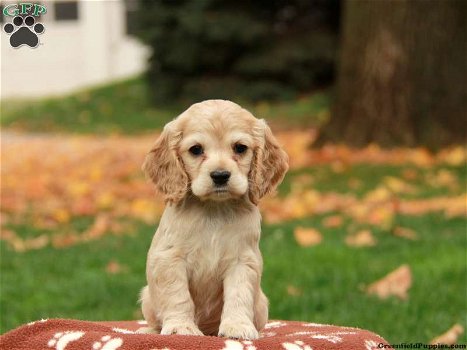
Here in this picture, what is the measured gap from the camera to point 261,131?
353 cm

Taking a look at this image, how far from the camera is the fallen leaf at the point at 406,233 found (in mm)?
7568

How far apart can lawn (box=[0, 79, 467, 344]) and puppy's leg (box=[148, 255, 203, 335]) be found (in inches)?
86.3

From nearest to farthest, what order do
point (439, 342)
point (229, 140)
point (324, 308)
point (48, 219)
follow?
point (229, 140) → point (439, 342) → point (324, 308) → point (48, 219)

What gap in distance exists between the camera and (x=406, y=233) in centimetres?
766

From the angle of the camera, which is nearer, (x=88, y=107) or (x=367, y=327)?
(x=367, y=327)

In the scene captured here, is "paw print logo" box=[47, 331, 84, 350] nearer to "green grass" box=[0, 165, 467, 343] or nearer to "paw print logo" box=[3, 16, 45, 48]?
"paw print logo" box=[3, 16, 45, 48]

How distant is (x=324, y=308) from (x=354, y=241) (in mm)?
1654

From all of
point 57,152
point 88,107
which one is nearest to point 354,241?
point 57,152

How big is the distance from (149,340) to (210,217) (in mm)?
543

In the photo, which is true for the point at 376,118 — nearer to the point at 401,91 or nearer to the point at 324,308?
the point at 401,91

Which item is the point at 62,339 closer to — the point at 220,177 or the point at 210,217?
the point at 210,217

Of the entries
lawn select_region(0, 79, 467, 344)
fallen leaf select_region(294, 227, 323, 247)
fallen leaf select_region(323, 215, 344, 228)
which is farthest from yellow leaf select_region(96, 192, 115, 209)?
fallen leaf select_region(294, 227, 323, 247)

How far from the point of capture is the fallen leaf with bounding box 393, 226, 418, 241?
7568 mm

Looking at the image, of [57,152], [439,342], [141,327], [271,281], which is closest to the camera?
[141,327]
